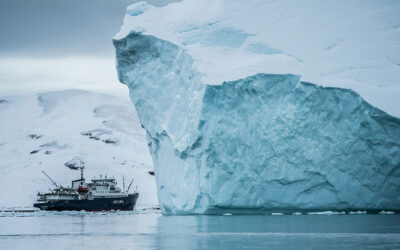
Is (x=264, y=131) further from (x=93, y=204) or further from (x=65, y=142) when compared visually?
(x=65, y=142)

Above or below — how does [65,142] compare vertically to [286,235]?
above

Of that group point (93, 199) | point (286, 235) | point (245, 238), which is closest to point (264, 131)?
point (286, 235)

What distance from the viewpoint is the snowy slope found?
71.6 feet

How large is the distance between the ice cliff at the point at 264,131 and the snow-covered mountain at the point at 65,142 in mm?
30271

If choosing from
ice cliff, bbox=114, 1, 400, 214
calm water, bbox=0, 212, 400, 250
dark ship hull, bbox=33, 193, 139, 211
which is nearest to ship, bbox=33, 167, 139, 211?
dark ship hull, bbox=33, 193, 139, 211

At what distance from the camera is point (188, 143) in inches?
863

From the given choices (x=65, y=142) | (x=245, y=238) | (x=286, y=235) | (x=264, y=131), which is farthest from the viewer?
(x=65, y=142)

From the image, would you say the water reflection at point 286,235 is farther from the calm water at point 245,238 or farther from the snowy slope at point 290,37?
the snowy slope at point 290,37

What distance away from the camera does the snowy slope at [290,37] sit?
71.6 ft

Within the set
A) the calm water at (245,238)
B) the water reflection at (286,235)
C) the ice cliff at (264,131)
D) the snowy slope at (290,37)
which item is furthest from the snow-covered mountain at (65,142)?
the calm water at (245,238)

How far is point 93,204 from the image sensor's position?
4253cm

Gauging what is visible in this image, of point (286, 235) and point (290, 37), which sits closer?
point (286, 235)

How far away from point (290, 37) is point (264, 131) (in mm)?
4124

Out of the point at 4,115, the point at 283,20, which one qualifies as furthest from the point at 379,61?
the point at 4,115
